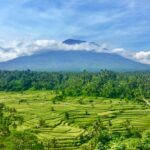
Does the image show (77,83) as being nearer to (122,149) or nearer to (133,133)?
(133,133)

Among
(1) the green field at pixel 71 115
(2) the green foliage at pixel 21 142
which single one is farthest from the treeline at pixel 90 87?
(2) the green foliage at pixel 21 142

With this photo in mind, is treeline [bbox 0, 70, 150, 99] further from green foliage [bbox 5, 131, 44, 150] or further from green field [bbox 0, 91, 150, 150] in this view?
green foliage [bbox 5, 131, 44, 150]

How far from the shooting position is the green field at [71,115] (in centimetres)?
8250

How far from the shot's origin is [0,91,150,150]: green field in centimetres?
8250

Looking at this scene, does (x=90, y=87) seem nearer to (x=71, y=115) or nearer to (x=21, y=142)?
(x=71, y=115)

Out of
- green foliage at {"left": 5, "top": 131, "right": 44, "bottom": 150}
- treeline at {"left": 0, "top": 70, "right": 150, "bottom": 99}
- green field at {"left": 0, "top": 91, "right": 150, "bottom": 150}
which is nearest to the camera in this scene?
green foliage at {"left": 5, "top": 131, "right": 44, "bottom": 150}

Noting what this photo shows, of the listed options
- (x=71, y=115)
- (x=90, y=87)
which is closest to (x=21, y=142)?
(x=71, y=115)

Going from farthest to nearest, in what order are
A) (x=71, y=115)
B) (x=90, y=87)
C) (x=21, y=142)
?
1. (x=90, y=87)
2. (x=71, y=115)
3. (x=21, y=142)

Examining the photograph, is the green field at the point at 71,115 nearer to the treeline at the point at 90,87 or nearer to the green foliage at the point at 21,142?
the treeline at the point at 90,87

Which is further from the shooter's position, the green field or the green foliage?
the green field

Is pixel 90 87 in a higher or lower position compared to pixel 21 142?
higher

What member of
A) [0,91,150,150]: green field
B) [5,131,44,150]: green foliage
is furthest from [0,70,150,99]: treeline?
[5,131,44,150]: green foliage

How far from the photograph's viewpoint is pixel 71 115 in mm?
108188

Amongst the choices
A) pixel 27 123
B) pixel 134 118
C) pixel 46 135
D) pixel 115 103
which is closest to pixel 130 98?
pixel 115 103
